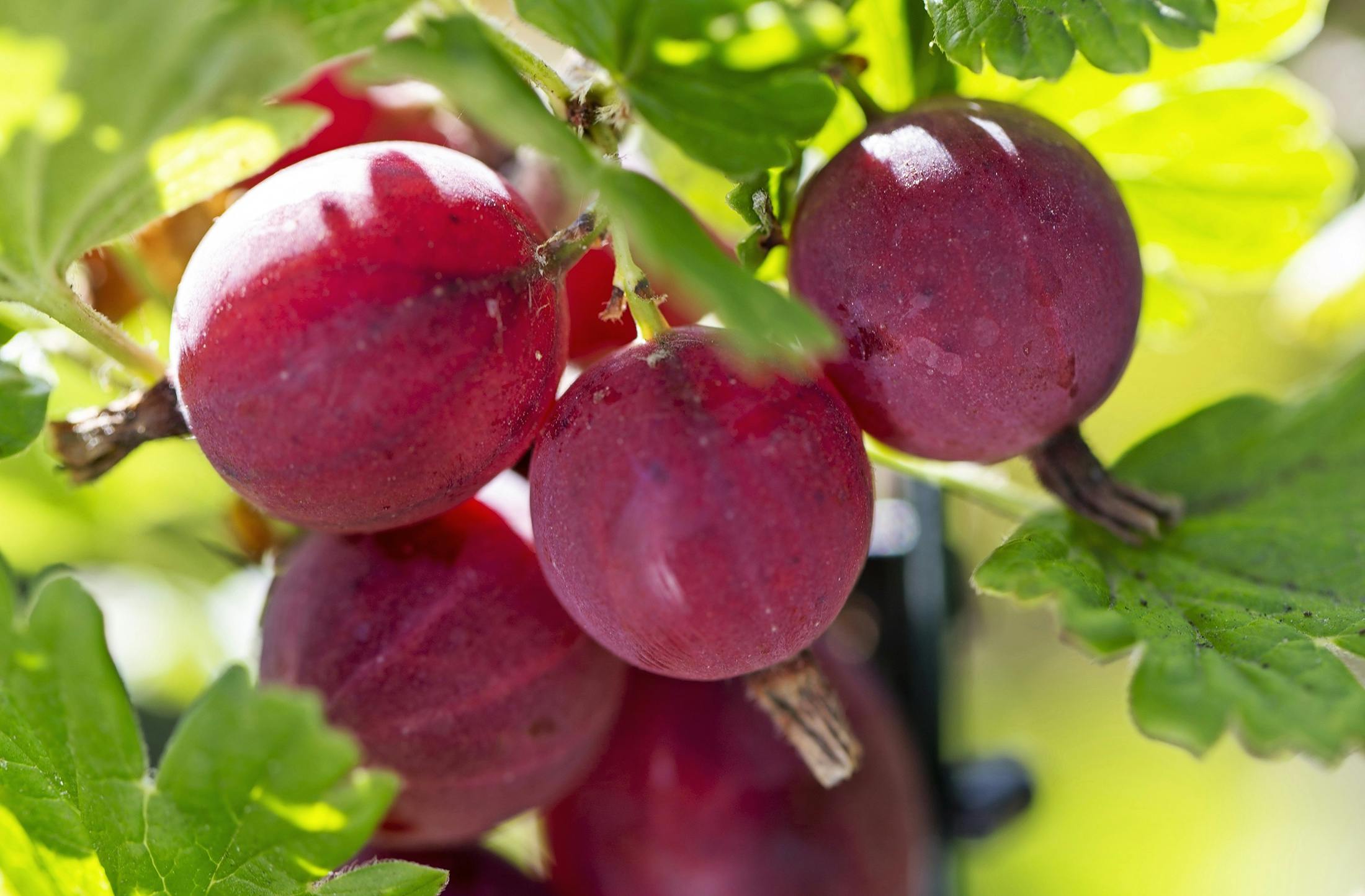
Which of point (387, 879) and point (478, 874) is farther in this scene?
point (478, 874)

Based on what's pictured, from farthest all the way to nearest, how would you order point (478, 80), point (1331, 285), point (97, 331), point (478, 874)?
point (1331, 285), point (478, 874), point (97, 331), point (478, 80)

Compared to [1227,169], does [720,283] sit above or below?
above

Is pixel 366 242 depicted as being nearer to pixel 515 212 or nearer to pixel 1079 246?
pixel 515 212

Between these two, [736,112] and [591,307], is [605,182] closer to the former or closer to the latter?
[736,112]

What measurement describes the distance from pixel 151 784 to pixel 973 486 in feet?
0.96

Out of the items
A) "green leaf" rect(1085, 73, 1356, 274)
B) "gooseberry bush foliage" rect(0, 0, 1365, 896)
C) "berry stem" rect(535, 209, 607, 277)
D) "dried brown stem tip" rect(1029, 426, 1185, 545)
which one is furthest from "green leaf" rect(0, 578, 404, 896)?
"green leaf" rect(1085, 73, 1356, 274)

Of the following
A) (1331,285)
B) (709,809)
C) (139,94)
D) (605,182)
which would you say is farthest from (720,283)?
(1331,285)

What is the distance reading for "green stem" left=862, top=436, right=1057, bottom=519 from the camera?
429mm

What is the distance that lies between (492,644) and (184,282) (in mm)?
143

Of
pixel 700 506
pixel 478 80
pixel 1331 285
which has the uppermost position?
pixel 478 80

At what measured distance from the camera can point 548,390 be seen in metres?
0.31

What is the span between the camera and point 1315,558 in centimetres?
37

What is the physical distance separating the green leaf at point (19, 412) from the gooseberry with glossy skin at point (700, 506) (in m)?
0.14

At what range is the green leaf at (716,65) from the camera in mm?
259
